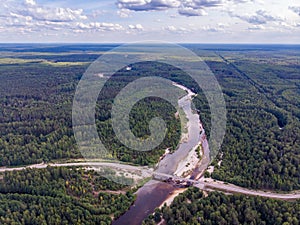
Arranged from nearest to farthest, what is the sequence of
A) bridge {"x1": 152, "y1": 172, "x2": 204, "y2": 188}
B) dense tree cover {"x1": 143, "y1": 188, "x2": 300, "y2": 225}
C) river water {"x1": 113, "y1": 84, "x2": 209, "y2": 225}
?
dense tree cover {"x1": 143, "y1": 188, "x2": 300, "y2": 225}, river water {"x1": 113, "y1": 84, "x2": 209, "y2": 225}, bridge {"x1": 152, "y1": 172, "x2": 204, "y2": 188}

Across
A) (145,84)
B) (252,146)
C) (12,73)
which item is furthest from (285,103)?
(12,73)

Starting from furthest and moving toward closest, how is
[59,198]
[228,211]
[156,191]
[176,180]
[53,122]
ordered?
[53,122], [176,180], [156,191], [59,198], [228,211]

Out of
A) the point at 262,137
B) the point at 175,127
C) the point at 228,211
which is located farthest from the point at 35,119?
the point at 228,211

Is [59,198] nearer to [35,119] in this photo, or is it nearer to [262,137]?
[35,119]

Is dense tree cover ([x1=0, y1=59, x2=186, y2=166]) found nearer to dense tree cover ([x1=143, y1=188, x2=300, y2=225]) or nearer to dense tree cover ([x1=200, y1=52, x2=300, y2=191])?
dense tree cover ([x1=200, y1=52, x2=300, y2=191])

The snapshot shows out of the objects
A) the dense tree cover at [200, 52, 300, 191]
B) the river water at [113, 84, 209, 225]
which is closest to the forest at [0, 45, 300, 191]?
the dense tree cover at [200, 52, 300, 191]

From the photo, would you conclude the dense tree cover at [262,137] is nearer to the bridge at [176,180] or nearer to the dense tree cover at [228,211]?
the bridge at [176,180]

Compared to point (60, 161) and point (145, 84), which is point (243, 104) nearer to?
point (145, 84)
